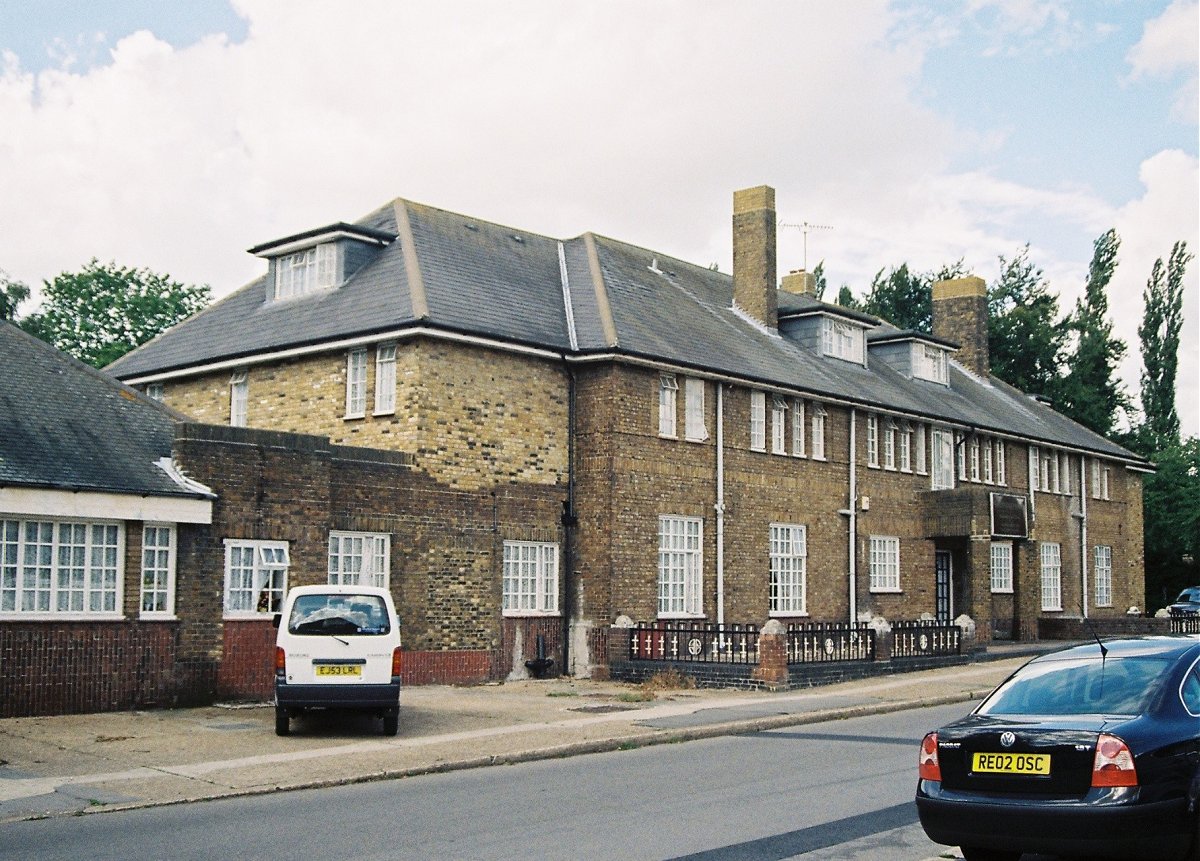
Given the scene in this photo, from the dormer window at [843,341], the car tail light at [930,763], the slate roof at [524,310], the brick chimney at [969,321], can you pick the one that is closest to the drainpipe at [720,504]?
the slate roof at [524,310]

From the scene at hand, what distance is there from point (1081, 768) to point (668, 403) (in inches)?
787

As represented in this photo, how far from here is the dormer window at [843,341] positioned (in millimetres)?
34969

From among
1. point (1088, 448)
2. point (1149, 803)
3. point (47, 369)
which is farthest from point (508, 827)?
point (1088, 448)

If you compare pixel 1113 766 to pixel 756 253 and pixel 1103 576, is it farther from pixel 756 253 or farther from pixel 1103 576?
pixel 1103 576

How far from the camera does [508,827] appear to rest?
10609 millimetres

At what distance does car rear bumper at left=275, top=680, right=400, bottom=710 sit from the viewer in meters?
16.1

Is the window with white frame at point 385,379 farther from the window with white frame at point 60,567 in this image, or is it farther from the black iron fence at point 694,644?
the window with white frame at point 60,567

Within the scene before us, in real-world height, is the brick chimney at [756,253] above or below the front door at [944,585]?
above

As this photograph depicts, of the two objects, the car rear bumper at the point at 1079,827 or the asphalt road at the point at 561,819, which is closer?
the car rear bumper at the point at 1079,827

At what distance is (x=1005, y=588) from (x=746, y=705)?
2179cm

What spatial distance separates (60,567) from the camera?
18234mm

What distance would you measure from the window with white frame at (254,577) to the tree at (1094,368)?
46.9 meters

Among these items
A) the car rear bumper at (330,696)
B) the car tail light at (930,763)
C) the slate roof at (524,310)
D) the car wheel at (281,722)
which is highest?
the slate roof at (524,310)

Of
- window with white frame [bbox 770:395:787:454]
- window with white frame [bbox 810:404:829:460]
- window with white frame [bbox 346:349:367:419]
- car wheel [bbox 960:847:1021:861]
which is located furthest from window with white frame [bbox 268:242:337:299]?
car wheel [bbox 960:847:1021:861]
